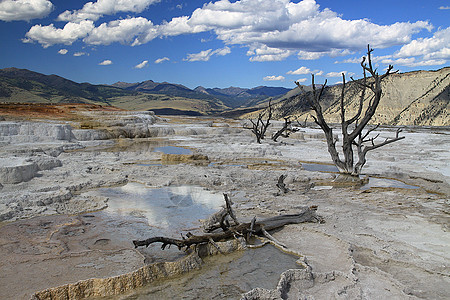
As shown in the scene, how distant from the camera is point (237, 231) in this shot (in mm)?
5551

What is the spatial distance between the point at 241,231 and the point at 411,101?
224ft

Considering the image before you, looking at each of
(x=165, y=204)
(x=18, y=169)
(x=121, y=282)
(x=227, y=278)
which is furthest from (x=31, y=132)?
(x=227, y=278)

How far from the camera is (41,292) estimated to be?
146 inches

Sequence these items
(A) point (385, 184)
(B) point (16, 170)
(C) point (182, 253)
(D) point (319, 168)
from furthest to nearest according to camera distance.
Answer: (D) point (319, 168) → (A) point (385, 184) → (B) point (16, 170) → (C) point (182, 253)

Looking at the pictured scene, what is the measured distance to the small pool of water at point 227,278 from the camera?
13.0 feet

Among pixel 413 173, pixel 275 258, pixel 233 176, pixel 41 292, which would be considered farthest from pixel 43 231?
pixel 413 173

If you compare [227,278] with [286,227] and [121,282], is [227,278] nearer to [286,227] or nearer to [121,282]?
[121,282]

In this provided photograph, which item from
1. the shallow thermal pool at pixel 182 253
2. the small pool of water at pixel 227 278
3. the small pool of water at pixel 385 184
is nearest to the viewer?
the small pool of water at pixel 227 278

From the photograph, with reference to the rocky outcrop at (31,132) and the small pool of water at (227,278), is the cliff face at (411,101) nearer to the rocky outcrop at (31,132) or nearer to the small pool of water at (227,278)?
the rocky outcrop at (31,132)

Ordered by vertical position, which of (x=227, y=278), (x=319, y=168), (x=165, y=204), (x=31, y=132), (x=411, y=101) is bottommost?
(x=227, y=278)

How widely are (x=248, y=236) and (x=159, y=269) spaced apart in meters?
1.73

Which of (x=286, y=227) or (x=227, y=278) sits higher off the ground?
(x=286, y=227)

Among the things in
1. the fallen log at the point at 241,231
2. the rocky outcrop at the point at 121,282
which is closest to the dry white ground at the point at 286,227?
the fallen log at the point at 241,231

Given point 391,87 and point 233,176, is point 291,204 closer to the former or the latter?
point 233,176
